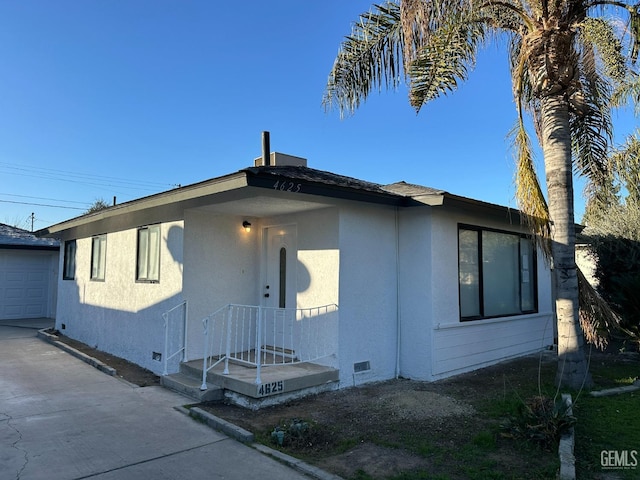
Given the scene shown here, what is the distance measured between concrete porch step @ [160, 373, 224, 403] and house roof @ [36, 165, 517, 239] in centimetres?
256

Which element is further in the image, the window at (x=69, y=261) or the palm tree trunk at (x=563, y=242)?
the window at (x=69, y=261)

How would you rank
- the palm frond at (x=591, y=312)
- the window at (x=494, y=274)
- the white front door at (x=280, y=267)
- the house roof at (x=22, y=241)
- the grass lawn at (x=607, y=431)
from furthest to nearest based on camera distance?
the house roof at (x=22, y=241) → the window at (x=494, y=274) → the white front door at (x=280, y=267) → the palm frond at (x=591, y=312) → the grass lawn at (x=607, y=431)

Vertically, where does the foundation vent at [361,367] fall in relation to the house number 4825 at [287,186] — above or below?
below

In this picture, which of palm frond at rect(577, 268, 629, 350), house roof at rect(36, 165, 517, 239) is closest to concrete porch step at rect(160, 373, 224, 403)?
house roof at rect(36, 165, 517, 239)

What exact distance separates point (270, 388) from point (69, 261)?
9.18m

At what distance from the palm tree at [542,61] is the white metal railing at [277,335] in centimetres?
338

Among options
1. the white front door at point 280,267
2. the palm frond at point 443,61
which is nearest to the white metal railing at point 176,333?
the white front door at point 280,267

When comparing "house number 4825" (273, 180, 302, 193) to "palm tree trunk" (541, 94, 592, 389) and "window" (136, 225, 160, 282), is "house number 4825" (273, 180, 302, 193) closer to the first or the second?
"window" (136, 225, 160, 282)

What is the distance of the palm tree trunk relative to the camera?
5.96 meters

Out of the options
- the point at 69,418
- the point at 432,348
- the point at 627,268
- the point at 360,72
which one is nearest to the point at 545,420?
the point at 432,348

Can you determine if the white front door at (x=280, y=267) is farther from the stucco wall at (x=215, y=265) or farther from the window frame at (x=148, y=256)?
the window frame at (x=148, y=256)

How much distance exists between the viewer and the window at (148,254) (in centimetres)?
766

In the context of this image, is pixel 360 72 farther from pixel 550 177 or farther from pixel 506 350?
pixel 506 350

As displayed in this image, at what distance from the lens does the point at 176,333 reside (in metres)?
6.91
